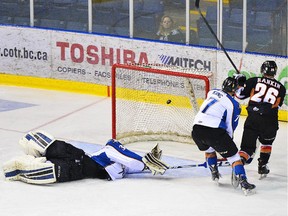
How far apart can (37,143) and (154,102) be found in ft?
5.66

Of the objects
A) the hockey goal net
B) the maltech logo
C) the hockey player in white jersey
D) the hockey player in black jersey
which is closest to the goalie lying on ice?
the hockey player in white jersey

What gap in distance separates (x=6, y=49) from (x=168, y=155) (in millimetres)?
3471

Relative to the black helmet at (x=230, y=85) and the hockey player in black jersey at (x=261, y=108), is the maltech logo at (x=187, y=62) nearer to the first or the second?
the hockey player in black jersey at (x=261, y=108)

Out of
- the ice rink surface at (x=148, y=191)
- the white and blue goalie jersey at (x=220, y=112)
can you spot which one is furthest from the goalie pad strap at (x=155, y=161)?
the white and blue goalie jersey at (x=220, y=112)

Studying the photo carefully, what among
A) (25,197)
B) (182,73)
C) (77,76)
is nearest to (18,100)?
(77,76)

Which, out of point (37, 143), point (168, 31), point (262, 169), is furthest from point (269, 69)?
point (168, 31)

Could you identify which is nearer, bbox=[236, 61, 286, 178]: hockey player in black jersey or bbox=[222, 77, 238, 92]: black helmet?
bbox=[222, 77, 238, 92]: black helmet

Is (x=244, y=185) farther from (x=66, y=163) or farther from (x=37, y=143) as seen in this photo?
(x=37, y=143)

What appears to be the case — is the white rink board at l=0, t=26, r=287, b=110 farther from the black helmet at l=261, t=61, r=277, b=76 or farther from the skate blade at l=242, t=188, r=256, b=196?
the skate blade at l=242, t=188, r=256, b=196

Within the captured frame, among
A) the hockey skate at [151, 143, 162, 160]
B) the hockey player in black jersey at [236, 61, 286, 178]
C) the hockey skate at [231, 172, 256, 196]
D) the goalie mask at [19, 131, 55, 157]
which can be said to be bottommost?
the hockey skate at [231, 172, 256, 196]

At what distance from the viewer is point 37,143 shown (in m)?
8.07

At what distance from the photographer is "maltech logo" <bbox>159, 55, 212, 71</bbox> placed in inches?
412

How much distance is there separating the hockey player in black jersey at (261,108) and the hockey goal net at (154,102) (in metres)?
0.88

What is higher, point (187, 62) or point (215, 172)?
point (187, 62)
